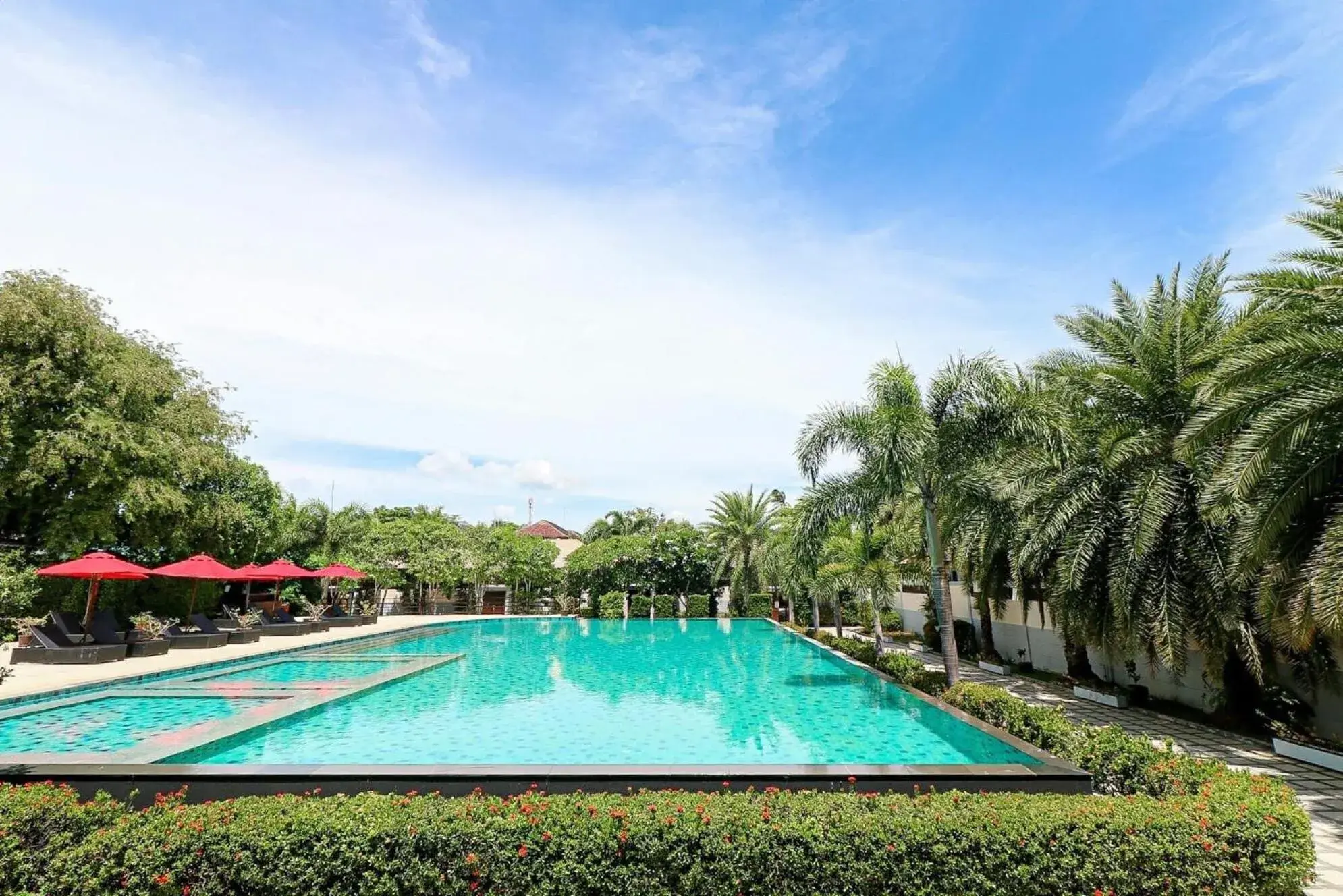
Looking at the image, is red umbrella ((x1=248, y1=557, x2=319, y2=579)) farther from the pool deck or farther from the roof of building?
the roof of building

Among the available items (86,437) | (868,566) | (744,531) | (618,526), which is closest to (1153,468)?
(868,566)

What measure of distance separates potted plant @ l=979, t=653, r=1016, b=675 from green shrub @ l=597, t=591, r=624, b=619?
20.3 m

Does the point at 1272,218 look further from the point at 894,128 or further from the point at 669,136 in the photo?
the point at 669,136

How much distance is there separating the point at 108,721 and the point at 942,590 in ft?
51.1

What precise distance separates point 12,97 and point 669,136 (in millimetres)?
8264

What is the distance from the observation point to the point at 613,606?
3488 centimetres

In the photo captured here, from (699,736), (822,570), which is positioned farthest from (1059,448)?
(822,570)

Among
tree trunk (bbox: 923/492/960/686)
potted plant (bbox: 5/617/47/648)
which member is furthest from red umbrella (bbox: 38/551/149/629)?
tree trunk (bbox: 923/492/960/686)

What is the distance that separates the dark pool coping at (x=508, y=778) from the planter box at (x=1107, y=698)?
667 centimetres

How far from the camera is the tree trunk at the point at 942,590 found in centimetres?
1270

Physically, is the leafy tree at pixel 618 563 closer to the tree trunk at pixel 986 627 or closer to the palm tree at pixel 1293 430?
the tree trunk at pixel 986 627

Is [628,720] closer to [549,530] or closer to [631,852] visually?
[631,852]

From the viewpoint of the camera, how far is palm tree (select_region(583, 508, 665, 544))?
4841 centimetres

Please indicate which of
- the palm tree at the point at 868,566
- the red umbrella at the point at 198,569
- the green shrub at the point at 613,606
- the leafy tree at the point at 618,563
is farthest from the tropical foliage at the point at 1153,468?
the green shrub at the point at 613,606
